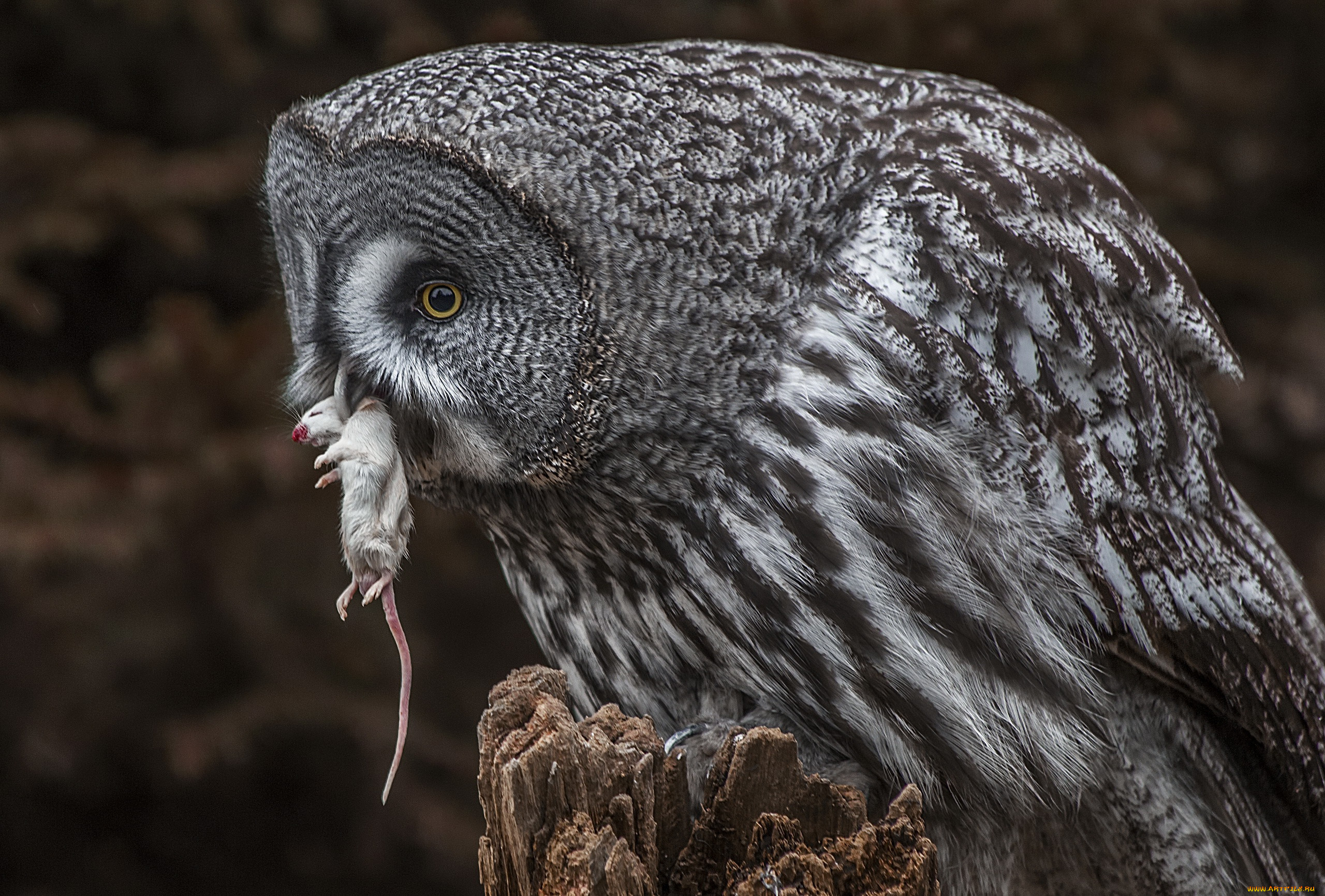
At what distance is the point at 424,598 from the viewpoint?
13.4ft

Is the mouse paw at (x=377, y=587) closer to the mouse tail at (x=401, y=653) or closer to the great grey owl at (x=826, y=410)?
the mouse tail at (x=401, y=653)

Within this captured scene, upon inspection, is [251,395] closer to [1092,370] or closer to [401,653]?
[401,653]

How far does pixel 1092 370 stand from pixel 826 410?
0.42 metres

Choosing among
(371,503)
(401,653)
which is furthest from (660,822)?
(371,503)

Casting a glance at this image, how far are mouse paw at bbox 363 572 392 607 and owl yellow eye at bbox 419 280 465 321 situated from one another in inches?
13.8

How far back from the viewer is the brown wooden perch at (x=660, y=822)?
4.70ft

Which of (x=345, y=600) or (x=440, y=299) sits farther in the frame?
(x=440, y=299)

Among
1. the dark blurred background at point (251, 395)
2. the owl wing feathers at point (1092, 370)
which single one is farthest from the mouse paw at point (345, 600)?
the dark blurred background at point (251, 395)

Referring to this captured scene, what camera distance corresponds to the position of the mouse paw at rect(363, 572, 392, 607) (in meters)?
1.69

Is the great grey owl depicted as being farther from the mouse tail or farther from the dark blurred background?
the dark blurred background

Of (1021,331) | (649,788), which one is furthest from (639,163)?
(649,788)

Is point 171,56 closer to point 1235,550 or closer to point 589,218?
point 589,218

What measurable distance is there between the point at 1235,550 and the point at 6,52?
11.0 ft

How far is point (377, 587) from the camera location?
67.1 inches
